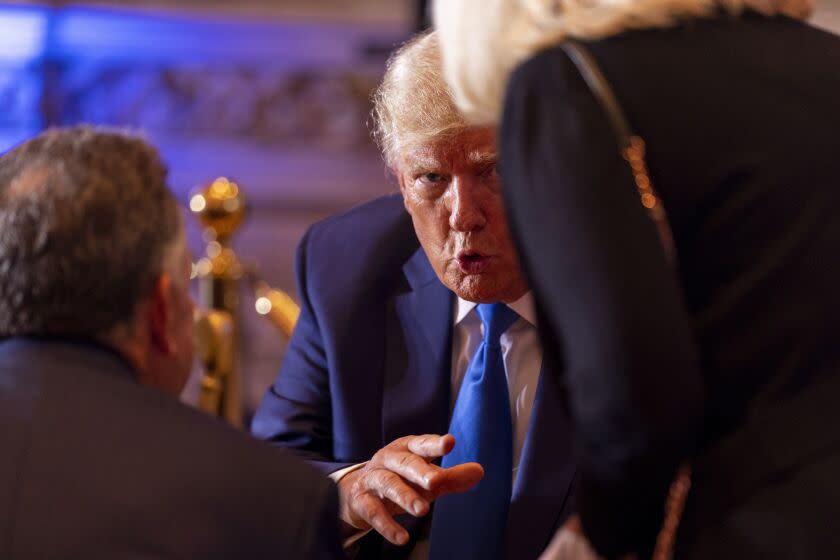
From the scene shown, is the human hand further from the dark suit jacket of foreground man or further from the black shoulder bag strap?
the black shoulder bag strap

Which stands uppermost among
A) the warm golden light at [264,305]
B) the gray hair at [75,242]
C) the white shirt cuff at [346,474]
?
the gray hair at [75,242]

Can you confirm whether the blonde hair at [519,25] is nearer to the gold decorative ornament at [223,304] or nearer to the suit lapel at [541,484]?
the suit lapel at [541,484]

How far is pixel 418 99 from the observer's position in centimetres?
201

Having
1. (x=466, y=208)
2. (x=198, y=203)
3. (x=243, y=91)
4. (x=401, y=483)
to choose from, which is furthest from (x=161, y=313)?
(x=243, y=91)

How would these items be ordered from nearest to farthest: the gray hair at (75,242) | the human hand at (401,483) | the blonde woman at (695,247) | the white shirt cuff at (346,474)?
the blonde woman at (695,247) → the gray hair at (75,242) → the human hand at (401,483) → the white shirt cuff at (346,474)

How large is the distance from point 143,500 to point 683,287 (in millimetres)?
634

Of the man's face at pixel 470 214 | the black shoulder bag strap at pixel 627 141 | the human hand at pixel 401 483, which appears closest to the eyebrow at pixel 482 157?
the man's face at pixel 470 214

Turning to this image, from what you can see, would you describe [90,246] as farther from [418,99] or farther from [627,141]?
[418,99]

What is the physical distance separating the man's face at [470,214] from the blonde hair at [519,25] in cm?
63

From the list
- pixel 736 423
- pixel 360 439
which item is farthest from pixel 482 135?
pixel 736 423

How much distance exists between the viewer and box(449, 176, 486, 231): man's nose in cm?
200

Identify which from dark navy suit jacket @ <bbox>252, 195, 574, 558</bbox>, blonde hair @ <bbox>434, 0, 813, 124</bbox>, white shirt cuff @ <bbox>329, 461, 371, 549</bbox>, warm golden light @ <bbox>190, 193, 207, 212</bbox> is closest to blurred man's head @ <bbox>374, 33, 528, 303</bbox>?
dark navy suit jacket @ <bbox>252, 195, 574, 558</bbox>

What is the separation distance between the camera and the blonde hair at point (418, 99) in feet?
6.51

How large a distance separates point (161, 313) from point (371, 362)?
78 cm
